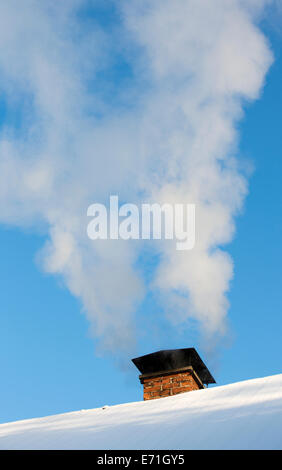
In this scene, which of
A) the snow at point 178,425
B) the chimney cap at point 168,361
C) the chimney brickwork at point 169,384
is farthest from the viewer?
the chimney cap at point 168,361

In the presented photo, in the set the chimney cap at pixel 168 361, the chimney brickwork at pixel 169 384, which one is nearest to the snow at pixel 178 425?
the chimney brickwork at pixel 169 384

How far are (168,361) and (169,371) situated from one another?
23 cm

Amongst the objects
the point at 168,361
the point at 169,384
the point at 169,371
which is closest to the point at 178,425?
the point at 169,384

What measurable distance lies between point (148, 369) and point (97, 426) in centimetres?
355

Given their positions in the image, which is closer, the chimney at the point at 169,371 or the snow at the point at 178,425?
the snow at the point at 178,425

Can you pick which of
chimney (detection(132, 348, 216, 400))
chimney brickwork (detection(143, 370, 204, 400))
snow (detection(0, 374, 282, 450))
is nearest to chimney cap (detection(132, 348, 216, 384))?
chimney (detection(132, 348, 216, 400))

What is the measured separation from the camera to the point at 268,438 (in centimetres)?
414

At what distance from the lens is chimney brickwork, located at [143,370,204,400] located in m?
9.07

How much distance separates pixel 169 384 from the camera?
9258 mm

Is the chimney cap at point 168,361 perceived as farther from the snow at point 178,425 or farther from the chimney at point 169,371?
the snow at point 178,425

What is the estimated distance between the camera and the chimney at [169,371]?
30.0ft

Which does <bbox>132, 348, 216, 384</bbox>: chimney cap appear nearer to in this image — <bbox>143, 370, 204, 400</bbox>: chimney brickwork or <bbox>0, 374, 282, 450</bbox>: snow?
<bbox>143, 370, 204, 400</bbox>: chimney brickwork
